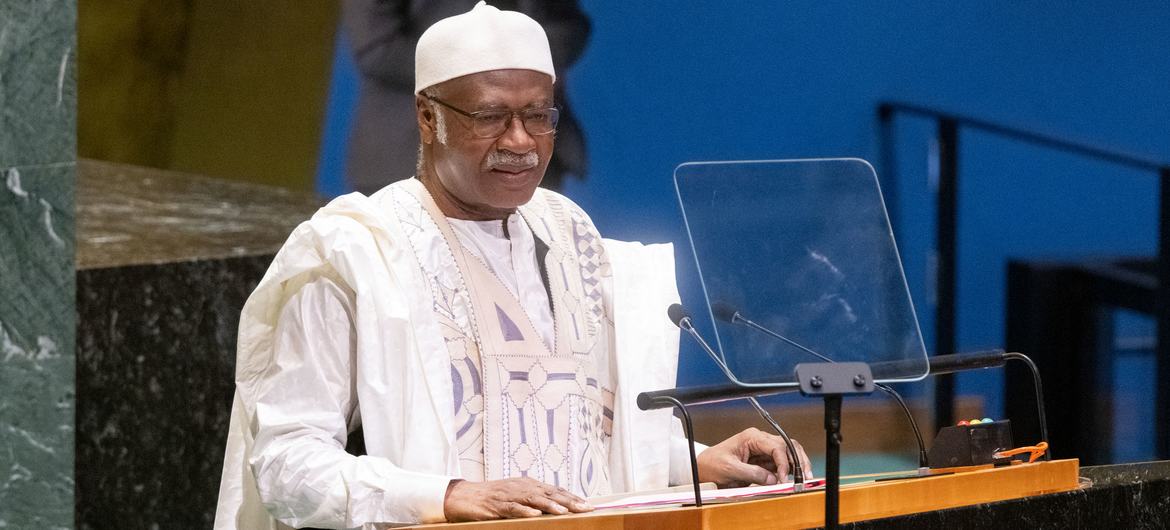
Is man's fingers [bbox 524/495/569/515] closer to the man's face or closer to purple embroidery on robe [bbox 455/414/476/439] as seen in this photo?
purple embroidery on robe [bbox 455/414/476/439]

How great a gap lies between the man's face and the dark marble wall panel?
52.3 inches

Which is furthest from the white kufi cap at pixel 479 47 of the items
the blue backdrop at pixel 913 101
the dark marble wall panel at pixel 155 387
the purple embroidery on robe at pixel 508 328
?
the blue backdrop at pixel 913 101

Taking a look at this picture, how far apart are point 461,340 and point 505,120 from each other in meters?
0.35

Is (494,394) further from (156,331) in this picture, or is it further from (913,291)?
(913,291)

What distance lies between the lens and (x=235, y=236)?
13.5 feet

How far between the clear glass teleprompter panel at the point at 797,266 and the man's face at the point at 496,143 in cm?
57

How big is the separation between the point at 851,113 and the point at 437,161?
3074 millimetres

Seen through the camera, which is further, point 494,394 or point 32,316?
point 32,316

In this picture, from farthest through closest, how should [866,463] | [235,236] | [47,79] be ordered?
1. [866,463]
2. [235,236]
3. [47,79]

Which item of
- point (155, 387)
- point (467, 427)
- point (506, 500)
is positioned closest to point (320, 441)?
point (467, 427)

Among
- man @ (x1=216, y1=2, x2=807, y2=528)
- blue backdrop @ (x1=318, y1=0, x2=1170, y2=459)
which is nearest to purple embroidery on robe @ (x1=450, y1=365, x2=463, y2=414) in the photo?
man @ (x1=216, y1=2, x2=807, y2=528)

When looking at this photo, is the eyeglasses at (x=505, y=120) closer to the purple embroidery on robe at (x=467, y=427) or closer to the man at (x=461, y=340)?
the man at (x=461, y=340)

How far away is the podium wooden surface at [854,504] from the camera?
6.22ft

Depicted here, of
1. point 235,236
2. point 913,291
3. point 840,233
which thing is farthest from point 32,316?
point 913,291
